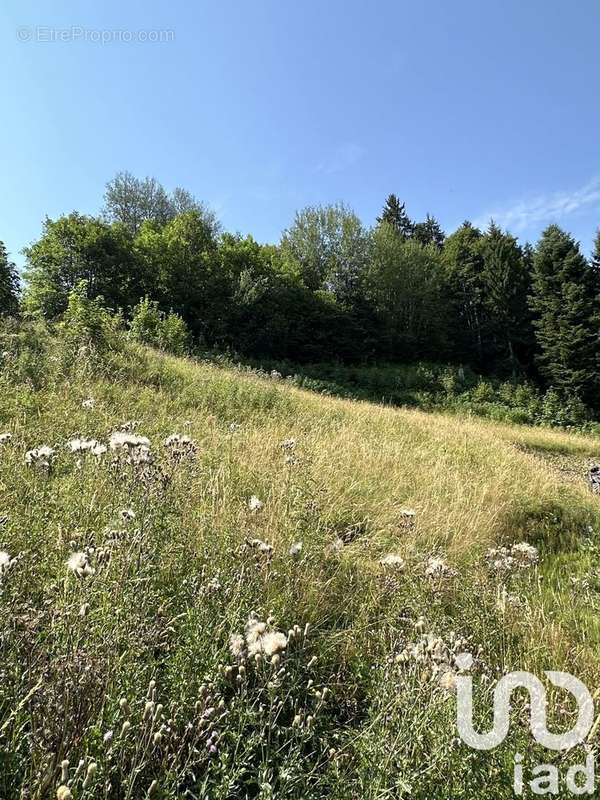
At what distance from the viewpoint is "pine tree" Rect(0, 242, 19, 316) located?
1033 cm

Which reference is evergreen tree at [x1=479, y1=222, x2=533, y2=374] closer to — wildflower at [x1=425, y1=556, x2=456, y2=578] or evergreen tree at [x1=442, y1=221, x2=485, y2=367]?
evergreen tree at [x1=442, y1=221, x2=485, y2=367]

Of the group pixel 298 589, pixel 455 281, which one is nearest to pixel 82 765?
pixel 298 589

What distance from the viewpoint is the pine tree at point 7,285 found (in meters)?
10.3

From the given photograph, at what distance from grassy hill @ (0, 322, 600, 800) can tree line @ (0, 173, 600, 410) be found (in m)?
15.1

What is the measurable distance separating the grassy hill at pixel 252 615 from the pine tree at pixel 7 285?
6.65 meters

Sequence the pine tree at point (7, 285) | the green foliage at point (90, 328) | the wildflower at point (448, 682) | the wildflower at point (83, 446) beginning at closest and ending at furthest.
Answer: the wildflower at point (448, 682), the wildflower at point (83, 446), the green foliage at point (90, 328), the pine tree at point (7, 285)

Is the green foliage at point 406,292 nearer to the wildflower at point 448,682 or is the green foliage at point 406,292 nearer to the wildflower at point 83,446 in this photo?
the wildflower at point 83,446

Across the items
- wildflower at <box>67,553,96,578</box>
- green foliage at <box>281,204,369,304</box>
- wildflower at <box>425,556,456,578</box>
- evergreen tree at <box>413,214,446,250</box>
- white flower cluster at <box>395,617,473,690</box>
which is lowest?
wildflower at <box>425,556,456,578</box>

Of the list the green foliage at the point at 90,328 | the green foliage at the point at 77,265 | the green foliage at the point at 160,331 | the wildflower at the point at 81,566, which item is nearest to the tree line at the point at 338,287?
the green foliage at the point at 77,265

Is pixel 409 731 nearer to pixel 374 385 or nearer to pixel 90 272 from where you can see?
pixel 90 272

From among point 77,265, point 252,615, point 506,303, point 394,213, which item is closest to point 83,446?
point 252,615

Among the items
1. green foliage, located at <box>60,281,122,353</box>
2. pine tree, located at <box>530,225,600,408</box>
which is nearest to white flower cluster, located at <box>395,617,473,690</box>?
green foliage, located at <box>60,281,122,353</box>

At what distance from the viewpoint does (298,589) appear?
8.23 ft

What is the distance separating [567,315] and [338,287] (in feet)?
49.7
